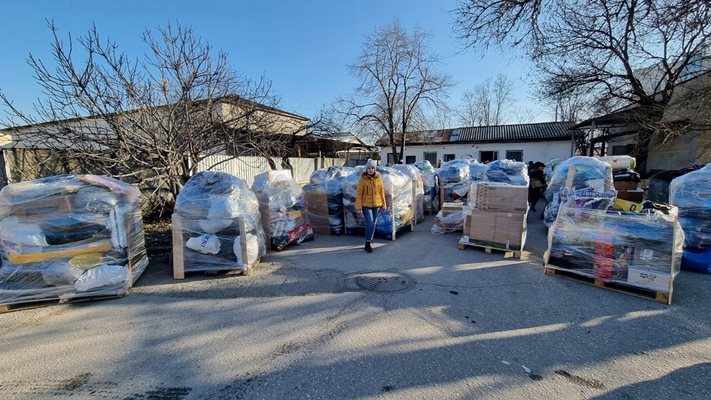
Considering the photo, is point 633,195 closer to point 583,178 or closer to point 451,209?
point 583,178

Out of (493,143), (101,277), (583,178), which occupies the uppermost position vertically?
(493,143)

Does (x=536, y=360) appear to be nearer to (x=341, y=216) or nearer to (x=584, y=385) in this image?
(x=584, y=385)

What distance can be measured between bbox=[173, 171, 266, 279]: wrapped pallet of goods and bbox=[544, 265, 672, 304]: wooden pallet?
413cm

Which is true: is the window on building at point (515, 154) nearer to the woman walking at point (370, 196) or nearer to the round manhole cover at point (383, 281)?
the woman walking at point (370, 196)

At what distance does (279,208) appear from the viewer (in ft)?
17.7

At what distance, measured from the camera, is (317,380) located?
6.93ft

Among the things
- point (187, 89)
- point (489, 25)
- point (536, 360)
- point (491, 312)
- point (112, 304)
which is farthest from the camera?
point (187, 89)

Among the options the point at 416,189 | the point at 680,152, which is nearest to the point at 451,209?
the point at 416,189

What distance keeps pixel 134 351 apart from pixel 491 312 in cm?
323

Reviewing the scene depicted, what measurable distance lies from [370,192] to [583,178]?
4.61m

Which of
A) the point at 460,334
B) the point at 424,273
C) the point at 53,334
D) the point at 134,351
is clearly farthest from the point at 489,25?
the point at 53,334

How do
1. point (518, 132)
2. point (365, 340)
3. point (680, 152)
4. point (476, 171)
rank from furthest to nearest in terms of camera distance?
point (518, 132)
point (680, 152)
point (476, 171)
point (365, 340)

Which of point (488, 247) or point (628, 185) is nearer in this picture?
point (488, 247)

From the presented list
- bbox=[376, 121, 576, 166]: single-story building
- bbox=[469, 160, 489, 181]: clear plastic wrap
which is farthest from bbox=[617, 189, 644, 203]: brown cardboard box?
bbox=[376, 121, 576, 166]: single-story building
